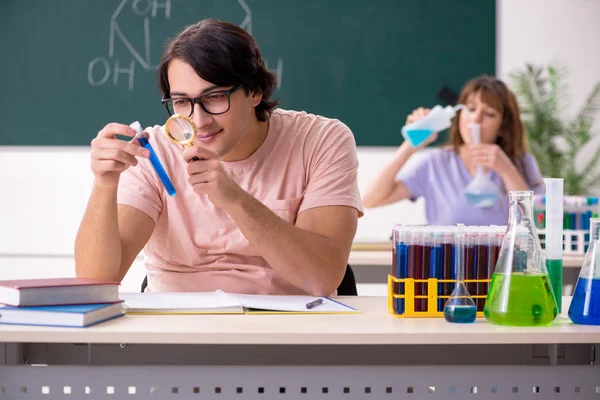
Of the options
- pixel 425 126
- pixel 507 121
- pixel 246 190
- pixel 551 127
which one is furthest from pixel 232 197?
pixel 551 127

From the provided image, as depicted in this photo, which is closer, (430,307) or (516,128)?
(430,307)

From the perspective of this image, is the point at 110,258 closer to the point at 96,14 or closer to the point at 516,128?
the point at 516,128

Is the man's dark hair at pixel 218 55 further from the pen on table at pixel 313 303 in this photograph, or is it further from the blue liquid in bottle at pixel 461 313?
the blue liquid in bottle at pixel 461 313

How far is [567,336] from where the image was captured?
1216mm

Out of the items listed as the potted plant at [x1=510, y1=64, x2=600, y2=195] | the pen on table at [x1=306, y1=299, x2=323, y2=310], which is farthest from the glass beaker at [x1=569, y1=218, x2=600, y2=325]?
the potted plant at [x1=510, y1=64, x2=600, y2=195]

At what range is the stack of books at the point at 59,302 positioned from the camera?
4.03 ft

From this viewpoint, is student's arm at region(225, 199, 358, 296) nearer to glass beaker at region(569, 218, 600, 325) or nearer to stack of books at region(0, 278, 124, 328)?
stack of books at region(0, 278, 124, 328)

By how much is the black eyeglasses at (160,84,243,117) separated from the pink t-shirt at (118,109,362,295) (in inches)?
7.9

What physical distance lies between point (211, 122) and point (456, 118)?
2.08m

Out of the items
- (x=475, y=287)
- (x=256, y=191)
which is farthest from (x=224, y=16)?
(x=475, y=287)

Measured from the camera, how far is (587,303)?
129 centimetres

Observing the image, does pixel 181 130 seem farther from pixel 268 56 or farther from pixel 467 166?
pixel 268 56

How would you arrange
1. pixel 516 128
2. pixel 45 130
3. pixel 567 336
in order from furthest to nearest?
pixel 45 130
pixel 516 128
pixel 567 336

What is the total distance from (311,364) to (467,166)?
232 centimetres
